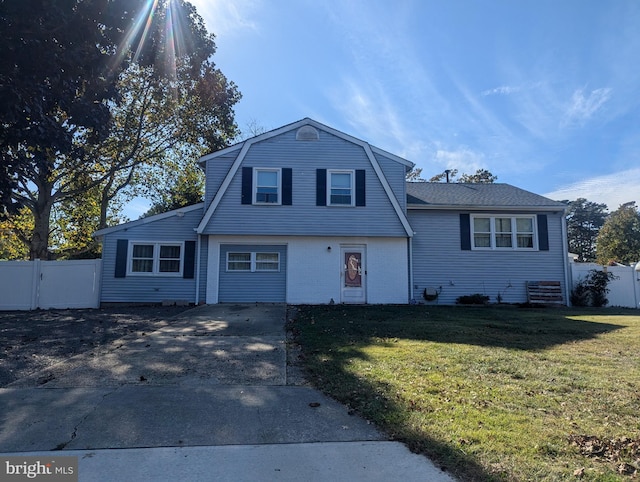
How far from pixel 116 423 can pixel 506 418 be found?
367cm

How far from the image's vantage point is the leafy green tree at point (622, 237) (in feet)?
108

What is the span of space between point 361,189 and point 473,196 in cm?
510

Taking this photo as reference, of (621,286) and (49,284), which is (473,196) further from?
(49,284)

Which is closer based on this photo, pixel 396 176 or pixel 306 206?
pixel 306 206

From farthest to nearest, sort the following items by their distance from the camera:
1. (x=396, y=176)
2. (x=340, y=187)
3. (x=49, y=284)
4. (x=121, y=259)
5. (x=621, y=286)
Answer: (x=621, y=286) < (x=396, y=176) < (x=340, y=187) < (x=121, y=259) < (x=49, y=284)

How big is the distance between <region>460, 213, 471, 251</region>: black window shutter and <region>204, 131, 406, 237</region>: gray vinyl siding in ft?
8.56

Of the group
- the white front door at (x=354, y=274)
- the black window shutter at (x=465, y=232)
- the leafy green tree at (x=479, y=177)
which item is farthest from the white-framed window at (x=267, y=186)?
the leafy green tree at (x=479, y=177)

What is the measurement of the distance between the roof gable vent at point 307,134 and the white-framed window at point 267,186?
1.51 metres

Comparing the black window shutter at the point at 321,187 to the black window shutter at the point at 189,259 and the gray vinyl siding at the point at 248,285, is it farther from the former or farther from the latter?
the black window shutter at the point at 189,259

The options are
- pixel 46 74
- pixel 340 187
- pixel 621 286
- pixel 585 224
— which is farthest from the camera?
pixel 585 224

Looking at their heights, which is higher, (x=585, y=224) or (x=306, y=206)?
(x=585, y=224)

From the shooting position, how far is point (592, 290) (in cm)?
1516

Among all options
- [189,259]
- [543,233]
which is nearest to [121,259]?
[189,259]

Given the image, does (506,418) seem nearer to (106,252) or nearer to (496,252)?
(496,252)
